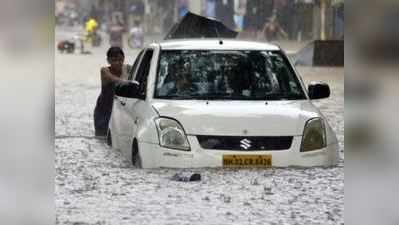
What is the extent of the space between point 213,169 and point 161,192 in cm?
44

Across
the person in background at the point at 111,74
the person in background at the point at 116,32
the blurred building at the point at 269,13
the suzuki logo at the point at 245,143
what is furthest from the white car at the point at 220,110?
the person in background at the point at 116,32

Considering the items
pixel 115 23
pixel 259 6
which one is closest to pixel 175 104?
pixel 259 6

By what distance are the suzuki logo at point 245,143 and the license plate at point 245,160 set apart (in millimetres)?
64

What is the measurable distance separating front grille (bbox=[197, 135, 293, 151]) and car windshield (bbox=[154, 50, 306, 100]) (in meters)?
0.47

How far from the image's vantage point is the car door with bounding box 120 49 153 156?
22.0 feet

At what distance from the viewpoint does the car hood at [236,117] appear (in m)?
6.17

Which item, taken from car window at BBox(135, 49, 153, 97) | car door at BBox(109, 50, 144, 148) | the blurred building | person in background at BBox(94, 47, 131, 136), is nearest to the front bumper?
car window at BBox(135, 49, 153, 97)

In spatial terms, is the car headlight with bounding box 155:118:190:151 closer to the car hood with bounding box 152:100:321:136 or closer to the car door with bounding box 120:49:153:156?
the car hood with bounding box 152:100:321:136

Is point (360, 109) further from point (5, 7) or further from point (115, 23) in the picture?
point (115, 23)

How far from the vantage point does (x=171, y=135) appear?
20.4ft

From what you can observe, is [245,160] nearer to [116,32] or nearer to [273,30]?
[273,30]

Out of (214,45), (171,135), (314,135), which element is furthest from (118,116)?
(314,135)

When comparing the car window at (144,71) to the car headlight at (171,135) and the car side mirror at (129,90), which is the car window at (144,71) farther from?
the car headlight at (171,135)

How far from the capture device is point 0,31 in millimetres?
3668
